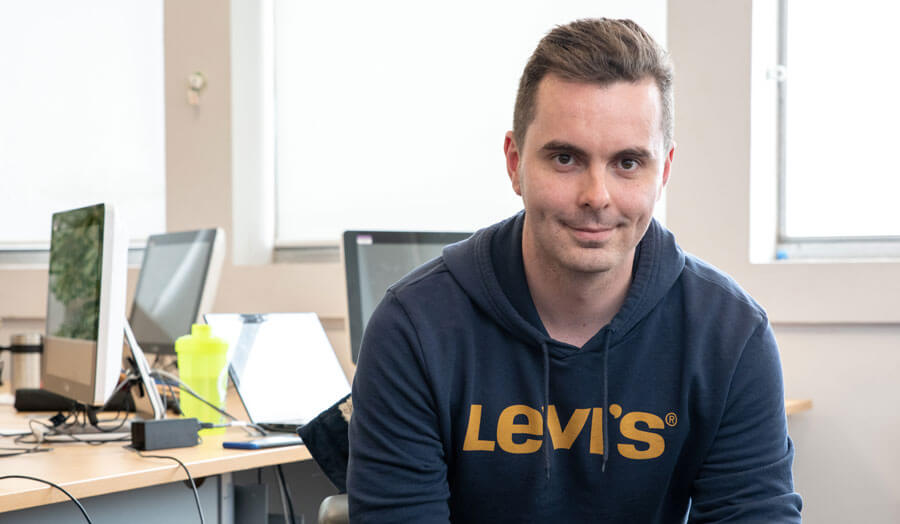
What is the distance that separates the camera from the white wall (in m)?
2.41

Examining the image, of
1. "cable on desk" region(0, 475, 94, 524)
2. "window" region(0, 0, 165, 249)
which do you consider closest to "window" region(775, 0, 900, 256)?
"cable on desk" region(0, 475, 94, 524)

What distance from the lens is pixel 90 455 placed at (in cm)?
188

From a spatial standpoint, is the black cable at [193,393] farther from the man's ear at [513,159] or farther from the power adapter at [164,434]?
the man's ear at [513,159]

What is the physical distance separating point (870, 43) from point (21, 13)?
3.36 meters

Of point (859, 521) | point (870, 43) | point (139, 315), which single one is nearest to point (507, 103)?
point (870, 43)

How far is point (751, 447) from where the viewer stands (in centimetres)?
134

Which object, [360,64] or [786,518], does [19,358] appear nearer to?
[360,64]

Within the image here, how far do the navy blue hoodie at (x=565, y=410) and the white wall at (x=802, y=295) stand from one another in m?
1.16

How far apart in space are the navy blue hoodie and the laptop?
35.6 inches

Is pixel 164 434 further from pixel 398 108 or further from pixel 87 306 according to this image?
pixel 398 108

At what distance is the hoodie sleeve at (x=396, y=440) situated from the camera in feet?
4.33

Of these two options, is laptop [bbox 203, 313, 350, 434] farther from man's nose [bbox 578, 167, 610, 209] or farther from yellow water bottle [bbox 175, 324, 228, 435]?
man's nose [bbox 578, 167, 610, 209]

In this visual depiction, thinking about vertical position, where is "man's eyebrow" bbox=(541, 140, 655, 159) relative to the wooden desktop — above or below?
above

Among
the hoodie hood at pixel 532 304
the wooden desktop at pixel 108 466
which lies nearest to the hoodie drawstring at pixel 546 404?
the hoodie hood at pixel 532 304
